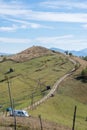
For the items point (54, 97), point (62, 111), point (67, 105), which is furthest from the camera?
point (54, 97)

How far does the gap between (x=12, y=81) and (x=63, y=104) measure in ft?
212

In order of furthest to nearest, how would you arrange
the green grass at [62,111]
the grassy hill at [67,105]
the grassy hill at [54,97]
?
1. the grassy hill at [54,97]
2. the grassy hill at [67,105]
3. the green grass at [62,111]

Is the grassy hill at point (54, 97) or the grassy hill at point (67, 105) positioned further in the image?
the grassy hill at point (54, 97)

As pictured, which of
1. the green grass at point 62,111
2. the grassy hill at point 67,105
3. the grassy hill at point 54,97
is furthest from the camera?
the grassy hill at point 54,97

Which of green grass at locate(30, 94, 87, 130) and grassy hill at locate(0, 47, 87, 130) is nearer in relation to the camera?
green grass at locate(30, 94, 87, 130)

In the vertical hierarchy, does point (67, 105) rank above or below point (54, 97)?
below

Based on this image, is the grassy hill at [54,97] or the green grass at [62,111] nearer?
the green grass at [62,111]

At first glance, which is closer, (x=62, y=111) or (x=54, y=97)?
(x=62, y=111)

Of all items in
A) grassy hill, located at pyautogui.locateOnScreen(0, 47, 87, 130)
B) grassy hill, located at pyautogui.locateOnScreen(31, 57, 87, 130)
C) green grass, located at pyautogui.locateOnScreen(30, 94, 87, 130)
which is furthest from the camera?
grassy hill, located at pyautogui.locateOnScreen(0, 47, 87, 130)

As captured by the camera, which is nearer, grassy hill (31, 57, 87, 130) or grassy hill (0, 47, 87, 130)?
grassy hill (31, 57, 87, 130)

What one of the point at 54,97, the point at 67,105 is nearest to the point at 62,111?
the point at 67,105

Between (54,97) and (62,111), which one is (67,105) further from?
(62,111)

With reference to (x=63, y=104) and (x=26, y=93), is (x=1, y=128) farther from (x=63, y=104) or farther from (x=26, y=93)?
(x=26, y=93)

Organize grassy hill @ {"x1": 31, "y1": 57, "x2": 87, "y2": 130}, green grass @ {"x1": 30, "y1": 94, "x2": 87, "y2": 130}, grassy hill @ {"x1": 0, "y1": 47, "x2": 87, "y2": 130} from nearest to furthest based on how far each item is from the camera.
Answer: green grass @ {"x1": 30, "y1": 94, "x2": 87, "y2": 130} → grassy hill @ {"x1": 31, "y1": 57, "x2": 87, "y2": 130} → grassy hill @ {"x1": 0, "y1": 47, "x2": 87, "y2": 130}
